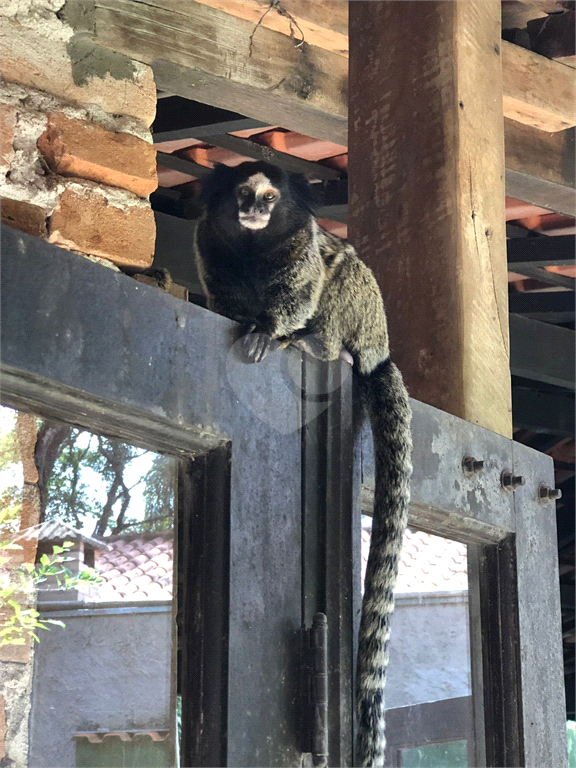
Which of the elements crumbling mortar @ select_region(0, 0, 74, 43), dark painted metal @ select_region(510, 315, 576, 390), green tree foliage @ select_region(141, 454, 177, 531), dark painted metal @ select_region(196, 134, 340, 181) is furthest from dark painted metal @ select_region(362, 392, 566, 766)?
dark painted metal @ select_region(510, 315, 576, 390)

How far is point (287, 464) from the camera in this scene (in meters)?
1.78

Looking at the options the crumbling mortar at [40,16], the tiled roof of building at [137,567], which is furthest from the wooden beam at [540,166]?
the tiled roof of building at [137,567]

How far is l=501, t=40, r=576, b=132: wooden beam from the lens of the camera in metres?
3.38

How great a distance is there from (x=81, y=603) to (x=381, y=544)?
0.74m

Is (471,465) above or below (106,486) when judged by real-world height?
above

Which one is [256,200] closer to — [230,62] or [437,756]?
[230,62]

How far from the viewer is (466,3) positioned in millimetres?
2596

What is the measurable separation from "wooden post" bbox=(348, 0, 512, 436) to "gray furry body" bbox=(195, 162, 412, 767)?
8cm

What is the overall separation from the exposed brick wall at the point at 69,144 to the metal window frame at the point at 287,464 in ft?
1.39

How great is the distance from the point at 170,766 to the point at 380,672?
1.43ft

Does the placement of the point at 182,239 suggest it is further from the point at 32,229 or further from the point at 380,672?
the point at 380,672

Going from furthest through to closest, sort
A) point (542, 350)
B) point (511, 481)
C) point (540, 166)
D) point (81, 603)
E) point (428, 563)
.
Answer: point (542, 350), point (540, 166), point (511, 481), point (428, 563), point (81, 603)

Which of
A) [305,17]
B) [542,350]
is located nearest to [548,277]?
[542,350]

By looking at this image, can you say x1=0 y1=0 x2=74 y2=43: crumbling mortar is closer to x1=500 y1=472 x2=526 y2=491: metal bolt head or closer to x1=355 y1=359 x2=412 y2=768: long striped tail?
x1=355 y1=359 x2=412 y2=768: long striped tail
